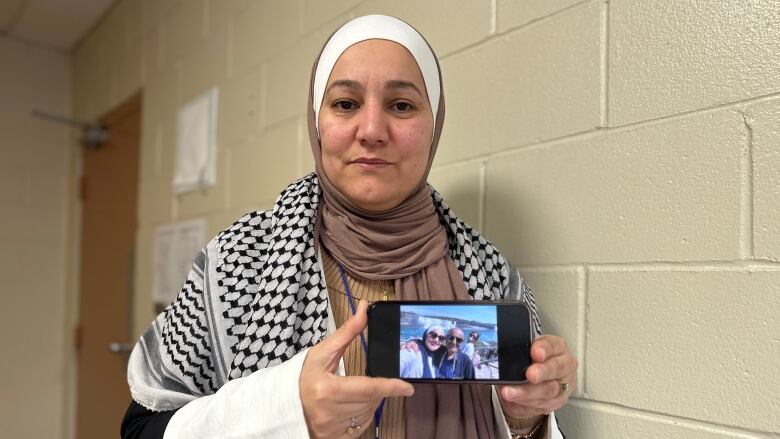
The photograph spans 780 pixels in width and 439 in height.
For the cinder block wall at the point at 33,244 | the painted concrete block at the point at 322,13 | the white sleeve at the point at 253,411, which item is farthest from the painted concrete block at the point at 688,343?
the cinder block wall at the point at 33,244

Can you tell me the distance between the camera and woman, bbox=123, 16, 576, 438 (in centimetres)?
80

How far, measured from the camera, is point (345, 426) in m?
0.68

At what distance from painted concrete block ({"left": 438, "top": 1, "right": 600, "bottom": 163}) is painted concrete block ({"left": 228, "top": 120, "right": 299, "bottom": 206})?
0.59 m

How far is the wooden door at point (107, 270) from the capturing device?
8.50ft

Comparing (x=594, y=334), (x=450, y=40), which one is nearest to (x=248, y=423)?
(x=594, y=334)

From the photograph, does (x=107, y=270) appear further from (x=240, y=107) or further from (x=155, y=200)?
(x=240, y=107)

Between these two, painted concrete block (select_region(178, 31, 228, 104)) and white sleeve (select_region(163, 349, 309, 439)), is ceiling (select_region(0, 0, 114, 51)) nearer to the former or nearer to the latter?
painted concrete block (select_region(178, 31, 228, 104))

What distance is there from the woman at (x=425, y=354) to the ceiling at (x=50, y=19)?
269 cm

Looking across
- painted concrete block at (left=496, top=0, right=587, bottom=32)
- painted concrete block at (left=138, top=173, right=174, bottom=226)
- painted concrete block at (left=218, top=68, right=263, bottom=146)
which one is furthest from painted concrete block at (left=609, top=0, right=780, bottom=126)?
painted concrete block at (left=138, top=173, right=174, bottom=226)

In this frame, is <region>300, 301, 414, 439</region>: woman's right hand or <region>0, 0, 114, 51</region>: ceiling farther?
<region>0, 0, 114, 51</region>: ceiling

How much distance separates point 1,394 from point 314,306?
288 cm

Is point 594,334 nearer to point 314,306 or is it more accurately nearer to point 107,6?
point 314,306

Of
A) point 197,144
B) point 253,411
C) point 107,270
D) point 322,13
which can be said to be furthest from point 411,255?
point 107,270

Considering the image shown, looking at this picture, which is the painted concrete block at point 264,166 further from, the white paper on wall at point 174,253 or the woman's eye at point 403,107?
the woman's eye at point 403,107
